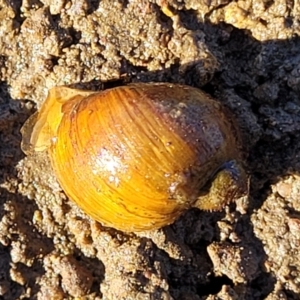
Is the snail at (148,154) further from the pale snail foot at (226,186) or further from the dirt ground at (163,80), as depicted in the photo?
the dirt ground at (163,80)

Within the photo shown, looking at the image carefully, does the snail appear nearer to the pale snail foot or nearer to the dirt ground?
the pale snail foot

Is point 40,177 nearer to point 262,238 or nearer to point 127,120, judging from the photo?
point 127,120

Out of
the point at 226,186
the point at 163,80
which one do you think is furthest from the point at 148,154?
the point at 163,80

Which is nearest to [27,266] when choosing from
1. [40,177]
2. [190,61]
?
[40,177]

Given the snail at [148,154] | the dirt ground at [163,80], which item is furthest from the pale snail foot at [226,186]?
the dirt ground at [163,80]

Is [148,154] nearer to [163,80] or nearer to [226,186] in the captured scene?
[226,186]

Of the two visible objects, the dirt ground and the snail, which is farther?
the dirt ground

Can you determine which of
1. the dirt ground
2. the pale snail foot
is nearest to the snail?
the pale snail foot
